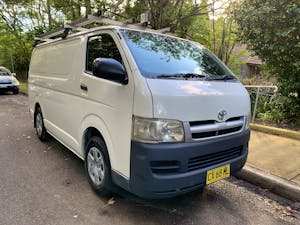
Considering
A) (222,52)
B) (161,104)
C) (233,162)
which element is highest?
(222,52)

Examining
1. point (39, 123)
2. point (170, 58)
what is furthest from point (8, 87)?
point (170, 58)

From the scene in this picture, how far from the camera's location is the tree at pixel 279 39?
5.03m

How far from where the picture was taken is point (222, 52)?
14.4 metres

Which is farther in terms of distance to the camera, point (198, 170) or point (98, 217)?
point (98, 217)

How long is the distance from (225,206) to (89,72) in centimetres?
232

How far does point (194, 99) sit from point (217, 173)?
33.1 inches

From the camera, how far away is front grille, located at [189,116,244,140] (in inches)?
91.7

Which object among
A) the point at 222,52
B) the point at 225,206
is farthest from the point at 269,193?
the point at 222,52

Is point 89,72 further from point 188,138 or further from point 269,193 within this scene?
point 269,193

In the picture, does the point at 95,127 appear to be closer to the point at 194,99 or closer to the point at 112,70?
the point at 112,70

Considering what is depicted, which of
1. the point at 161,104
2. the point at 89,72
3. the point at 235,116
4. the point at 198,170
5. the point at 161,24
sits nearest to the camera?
the point at 161,104

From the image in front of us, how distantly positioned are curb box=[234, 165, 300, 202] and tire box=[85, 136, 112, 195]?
2054 millimetres

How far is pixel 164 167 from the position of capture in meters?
2.22

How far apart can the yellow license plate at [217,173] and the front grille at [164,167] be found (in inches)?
16.6
